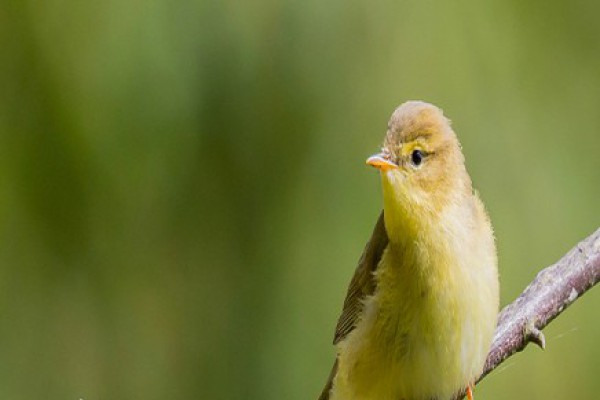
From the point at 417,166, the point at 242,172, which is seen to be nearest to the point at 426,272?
the point at 417,166

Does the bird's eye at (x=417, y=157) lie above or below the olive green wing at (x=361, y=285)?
above

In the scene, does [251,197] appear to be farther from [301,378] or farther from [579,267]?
[579,267]

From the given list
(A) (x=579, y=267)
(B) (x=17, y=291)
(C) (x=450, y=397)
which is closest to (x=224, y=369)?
(B) (x=17, y=291)

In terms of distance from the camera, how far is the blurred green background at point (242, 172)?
4023mm

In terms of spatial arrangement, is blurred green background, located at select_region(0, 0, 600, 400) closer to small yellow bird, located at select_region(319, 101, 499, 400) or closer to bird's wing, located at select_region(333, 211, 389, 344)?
A: bird's wing, located at select_region(333, 211, 389, 344)

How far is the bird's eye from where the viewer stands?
3.24m

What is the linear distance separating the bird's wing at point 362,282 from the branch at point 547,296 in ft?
1.17

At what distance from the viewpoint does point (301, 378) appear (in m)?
4.02

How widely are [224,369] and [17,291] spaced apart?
703mm

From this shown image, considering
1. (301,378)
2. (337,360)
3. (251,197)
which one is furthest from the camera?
(251,197)

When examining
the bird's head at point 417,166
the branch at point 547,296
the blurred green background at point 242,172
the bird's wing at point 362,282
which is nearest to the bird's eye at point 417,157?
the bird's head at point 417,166

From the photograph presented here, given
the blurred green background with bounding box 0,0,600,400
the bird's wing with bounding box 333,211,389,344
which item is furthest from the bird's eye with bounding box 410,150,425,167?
the blurred green background with bounding box 0,0,600,400

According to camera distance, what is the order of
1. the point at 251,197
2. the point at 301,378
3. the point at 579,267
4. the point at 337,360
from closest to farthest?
the point at 579,267
the point at 337,360
the point at 301,378
the point at 251,197

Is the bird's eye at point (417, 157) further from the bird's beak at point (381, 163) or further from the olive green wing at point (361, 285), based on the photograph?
the olive green wing at point (361, 285)
